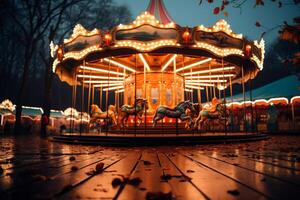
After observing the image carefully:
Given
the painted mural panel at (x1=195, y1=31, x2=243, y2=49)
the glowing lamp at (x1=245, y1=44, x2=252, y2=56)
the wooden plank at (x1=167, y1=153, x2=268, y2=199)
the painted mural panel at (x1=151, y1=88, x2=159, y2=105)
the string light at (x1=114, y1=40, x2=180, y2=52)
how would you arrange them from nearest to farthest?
the wooden plank at (x1=167, y1=153, x2=268, y2=199) → the string light at (x1=114, y1=40, x2=180, y2=52) → the painted mural panel at (x1=195, y1=31, x2=243, y2=49) → the glowing lamp at (x1=245, y1=44, x2=252, y2=56) → the painted mural panel at (x1=151, y1=88, x2=159, y2=105)

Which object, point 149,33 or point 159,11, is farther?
point 159,11

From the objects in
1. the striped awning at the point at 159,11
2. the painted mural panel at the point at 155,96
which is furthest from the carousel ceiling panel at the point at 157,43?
the striped awning at the point at 159,11

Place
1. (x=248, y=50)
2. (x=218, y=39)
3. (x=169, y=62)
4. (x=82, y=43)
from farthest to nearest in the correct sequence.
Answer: (x=169, y=62) < (x=248, y=50) < (x=82, y=43) < (x=218, y=39)

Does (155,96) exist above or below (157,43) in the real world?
below

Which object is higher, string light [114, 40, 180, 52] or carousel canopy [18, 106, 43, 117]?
string light [114, 40, 180, 52]

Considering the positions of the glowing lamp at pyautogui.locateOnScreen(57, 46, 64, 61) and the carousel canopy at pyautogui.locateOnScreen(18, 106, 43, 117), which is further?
the carousel canopy at pyautogui.locateOnScreen(18, 106, 43, 117)

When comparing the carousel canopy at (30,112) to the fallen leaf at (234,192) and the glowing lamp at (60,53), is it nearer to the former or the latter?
the glowing lamp at (60,53)

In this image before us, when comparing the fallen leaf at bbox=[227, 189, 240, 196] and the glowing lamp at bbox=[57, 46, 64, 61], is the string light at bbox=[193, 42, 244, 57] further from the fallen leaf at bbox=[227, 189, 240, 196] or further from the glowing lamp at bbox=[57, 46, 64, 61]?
the fallen leaf at bbox=[227, 189, 240, 196]

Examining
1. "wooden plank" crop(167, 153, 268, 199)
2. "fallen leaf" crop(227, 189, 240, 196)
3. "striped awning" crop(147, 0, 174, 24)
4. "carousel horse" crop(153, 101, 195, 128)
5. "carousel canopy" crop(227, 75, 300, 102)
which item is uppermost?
"striped awning" crop(147, 0, 174, 24)

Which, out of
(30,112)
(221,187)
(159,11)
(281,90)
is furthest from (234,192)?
(30,112)

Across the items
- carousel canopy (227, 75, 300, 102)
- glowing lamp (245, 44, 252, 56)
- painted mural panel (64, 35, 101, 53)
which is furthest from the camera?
carousel canopy (227, 75, 300, 102)

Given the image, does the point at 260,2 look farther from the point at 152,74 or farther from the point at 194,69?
the point at 194,69

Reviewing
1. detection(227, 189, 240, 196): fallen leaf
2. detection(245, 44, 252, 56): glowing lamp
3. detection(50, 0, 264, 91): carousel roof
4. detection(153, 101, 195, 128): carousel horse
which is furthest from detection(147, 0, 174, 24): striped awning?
detection(227, 189, 240, 196): fallen leaf

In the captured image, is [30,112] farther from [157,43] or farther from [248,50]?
[248,50]
